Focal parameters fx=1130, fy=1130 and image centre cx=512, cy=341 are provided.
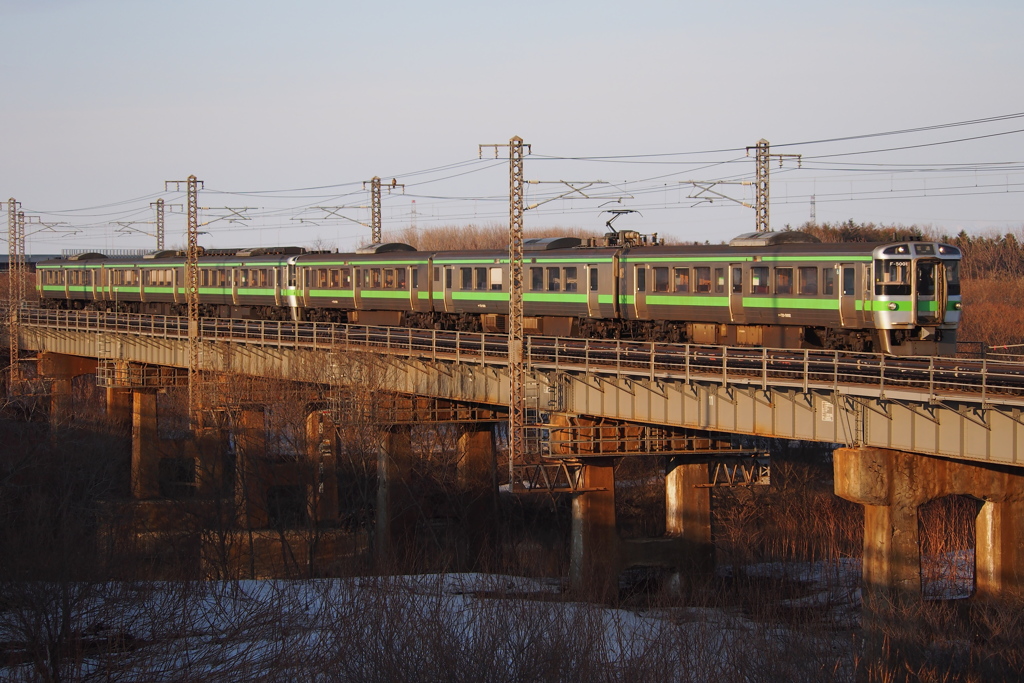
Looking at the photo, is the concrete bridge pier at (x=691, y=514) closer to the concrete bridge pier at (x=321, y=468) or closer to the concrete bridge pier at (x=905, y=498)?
the concrete bridge pier at (x=905, y=498)

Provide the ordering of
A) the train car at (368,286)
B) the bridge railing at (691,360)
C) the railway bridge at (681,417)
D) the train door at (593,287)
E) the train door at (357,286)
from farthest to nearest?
the train door at (357,286) → the train car at (368,286) → the train door at (593,287) → the railway bridge at (681,417) → the bridge railing at (691,360)

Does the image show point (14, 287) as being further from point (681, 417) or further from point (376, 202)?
point (681, 417)

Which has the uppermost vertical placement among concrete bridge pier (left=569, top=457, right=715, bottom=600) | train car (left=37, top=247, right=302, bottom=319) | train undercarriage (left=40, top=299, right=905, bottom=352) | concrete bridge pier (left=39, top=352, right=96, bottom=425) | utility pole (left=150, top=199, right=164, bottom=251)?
utility pole (left=150, top=199, right=164, bottom=251)

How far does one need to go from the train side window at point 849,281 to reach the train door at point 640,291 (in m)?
6.50

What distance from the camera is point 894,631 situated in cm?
2170

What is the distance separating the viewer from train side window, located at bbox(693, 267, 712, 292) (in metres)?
30.6

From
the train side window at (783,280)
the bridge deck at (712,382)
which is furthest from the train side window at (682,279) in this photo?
Result: the train side window at (783,280)

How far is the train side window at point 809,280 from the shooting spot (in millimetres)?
27984

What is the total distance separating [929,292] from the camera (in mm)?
26500

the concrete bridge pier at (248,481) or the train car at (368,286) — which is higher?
the train car at (368,286)

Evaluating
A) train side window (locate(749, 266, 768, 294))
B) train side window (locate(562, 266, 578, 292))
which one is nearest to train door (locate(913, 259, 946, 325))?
train side window (locate(749, 266, 768, 294))

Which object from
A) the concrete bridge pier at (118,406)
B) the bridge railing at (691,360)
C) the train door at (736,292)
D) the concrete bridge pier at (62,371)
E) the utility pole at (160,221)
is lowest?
the concrete bridge pier at (118,406)

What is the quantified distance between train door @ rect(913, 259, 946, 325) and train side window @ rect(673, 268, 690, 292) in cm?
→ 661

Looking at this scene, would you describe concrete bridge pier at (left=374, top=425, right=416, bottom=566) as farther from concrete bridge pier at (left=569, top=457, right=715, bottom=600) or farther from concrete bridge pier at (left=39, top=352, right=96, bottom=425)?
concrete bridge pier at (left=39, top=352, right=96, bottom=425)
